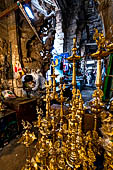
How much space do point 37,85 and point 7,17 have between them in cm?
350

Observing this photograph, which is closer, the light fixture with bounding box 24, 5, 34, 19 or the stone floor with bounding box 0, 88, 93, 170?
the stone floor with bounding box 0, 88, 93, 170

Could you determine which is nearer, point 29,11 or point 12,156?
point 12,156

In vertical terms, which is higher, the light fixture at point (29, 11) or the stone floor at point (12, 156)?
the light fixture at point (29, 11)

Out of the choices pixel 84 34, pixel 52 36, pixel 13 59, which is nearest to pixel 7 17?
pixel 13 59

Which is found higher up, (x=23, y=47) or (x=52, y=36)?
(x=52, y=36)

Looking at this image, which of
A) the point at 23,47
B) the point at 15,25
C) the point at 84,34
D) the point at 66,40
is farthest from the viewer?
the point at 84,34

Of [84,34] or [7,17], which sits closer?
[7,17]

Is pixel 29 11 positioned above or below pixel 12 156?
above

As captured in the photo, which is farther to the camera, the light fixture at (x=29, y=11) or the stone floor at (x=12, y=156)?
the light fixture at (x=29, y=11)

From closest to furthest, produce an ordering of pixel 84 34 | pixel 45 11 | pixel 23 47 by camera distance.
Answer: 1. pixel 23 47
2. pixel 45 11
3. pixel 84 34

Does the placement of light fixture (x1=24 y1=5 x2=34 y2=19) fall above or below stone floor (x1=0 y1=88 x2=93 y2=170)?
above

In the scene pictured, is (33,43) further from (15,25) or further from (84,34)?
(84,34)

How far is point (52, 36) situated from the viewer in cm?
516

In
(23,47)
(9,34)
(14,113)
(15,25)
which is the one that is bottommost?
(14,113)
